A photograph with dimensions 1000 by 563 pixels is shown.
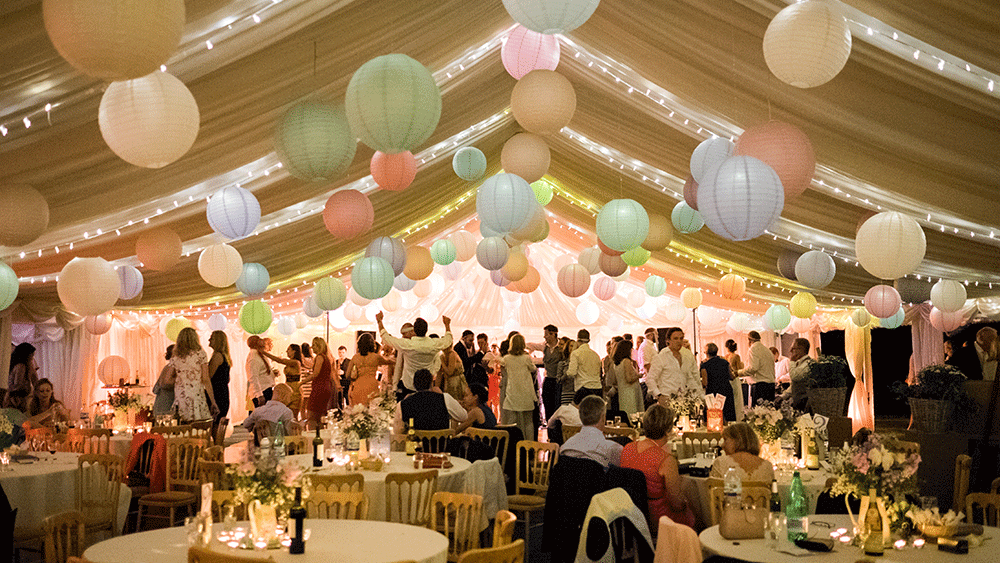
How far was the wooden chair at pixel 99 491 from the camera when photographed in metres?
5.61

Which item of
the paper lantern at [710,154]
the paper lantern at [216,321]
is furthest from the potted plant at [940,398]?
the paper lantern at [216,321]

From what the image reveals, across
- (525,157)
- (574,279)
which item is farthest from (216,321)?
(525,157)

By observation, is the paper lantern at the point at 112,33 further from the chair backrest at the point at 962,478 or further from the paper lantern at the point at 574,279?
the paper lantern at the point at 574,279

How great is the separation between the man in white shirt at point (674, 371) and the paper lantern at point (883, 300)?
6.67 feet

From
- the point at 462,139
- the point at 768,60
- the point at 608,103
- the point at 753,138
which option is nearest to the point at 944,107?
the point at 753,138

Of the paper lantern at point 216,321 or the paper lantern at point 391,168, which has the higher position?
the paper lantern at point 391,168

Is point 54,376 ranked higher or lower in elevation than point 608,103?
lower

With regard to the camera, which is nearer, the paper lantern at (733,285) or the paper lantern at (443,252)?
the paper lantern at (443,252)

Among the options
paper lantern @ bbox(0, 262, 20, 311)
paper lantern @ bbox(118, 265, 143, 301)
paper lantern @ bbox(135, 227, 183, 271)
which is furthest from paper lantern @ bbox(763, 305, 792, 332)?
paper lantern @ bbox(0, 262, 20, 311)

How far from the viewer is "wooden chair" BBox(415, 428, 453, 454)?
6.87 meters

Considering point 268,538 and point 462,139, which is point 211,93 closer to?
point 268,538

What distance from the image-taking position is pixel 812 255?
8820mm

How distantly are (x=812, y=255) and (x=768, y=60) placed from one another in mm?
5263

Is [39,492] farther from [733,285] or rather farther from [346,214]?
[733,285]
